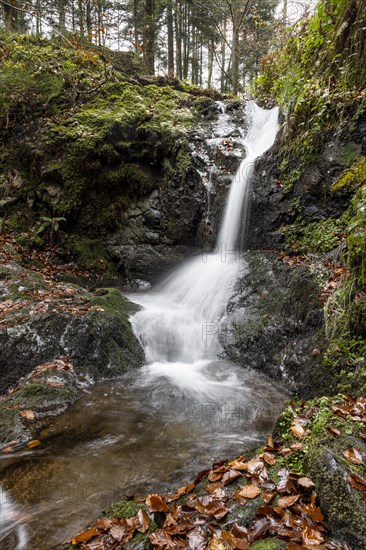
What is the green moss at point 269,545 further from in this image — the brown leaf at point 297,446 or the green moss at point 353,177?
the green moss at point 353,177

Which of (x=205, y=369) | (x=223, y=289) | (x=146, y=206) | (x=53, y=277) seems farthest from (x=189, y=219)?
(x=205, y=369)

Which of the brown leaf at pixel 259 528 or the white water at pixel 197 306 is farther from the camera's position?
the white water at pixel 197 306

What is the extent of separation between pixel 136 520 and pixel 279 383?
3.18 m

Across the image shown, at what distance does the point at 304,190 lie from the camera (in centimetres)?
686

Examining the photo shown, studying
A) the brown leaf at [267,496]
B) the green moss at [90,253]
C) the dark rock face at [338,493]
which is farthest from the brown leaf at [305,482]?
the green moss at [90,253]

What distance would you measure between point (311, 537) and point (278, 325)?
3.79 metres

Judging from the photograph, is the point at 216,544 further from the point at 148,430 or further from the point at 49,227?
the point at 49,227

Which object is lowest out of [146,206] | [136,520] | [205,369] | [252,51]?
[205,369]

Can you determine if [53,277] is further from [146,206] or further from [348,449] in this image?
[348,449]

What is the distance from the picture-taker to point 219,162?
9.20 m

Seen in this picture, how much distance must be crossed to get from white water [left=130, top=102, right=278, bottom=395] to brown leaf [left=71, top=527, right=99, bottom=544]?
276 centimetres

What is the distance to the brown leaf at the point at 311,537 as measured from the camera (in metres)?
1.84

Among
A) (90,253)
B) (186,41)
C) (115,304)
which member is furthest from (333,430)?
(186,41)

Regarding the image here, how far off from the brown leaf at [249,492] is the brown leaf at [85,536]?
995mm
